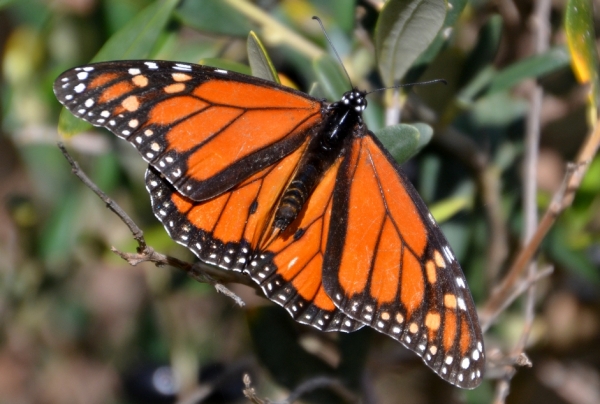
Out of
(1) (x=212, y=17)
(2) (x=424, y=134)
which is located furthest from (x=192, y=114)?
(2) (x=424, y=134)

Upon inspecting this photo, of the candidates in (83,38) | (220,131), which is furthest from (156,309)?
(220,131)

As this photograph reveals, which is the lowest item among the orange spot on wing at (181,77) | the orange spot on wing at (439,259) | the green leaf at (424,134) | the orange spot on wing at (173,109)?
the orange spot on wing at (439,259)

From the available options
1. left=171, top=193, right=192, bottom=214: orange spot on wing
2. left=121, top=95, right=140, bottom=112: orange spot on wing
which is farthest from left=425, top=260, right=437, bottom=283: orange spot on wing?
left=121, top=95, right=140, bottom=112: orange spot on wing

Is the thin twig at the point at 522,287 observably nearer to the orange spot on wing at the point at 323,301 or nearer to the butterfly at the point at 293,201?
the butterfly at the point at 293,201

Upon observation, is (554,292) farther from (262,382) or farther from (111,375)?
(111,375)

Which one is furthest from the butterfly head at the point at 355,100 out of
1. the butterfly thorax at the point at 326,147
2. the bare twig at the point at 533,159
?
the bare twig at the point at 533,159
